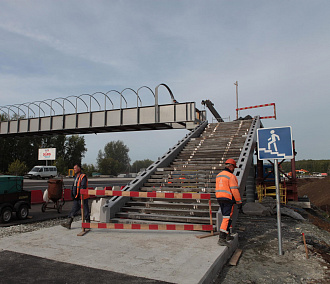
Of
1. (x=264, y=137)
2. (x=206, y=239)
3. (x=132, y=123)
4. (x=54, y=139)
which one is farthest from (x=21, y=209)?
(x=54, y=139)

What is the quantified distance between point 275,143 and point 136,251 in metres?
3.65

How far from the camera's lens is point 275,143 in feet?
18.7

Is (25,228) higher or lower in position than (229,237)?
lower

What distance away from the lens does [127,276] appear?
400cm

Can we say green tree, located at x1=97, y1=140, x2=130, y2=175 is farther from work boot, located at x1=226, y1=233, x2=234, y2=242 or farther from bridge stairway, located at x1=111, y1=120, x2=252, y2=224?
work boot, located at x1=226, y1=233, x2=234, y2=242

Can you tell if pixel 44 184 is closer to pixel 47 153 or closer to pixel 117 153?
pixel 47 153

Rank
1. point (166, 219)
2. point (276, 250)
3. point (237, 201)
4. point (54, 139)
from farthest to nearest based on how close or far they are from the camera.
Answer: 1. point (54, 139)
2. point (166, 219)
3. point (276, 250)
4. point (237, 201)

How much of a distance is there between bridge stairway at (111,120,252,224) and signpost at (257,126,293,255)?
207cm

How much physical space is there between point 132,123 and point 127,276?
63.2 ft

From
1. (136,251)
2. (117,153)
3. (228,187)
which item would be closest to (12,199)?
(136,251)

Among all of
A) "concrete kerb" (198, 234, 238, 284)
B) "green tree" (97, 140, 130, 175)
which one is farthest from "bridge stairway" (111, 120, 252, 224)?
"green tree" (97, 140, 130, 175)

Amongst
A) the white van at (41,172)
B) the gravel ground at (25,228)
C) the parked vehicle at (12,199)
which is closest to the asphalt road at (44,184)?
the white van at (41,172)

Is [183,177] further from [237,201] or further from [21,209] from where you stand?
[21,209]

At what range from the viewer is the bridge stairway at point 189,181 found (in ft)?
24.6
